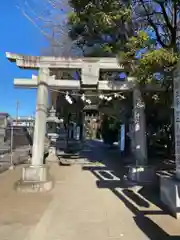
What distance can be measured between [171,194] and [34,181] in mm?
4359

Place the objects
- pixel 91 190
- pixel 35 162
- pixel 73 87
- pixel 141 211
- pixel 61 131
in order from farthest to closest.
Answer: pixel 61 131, pixel 73 87, pixel 35 162, pixel 91 190, pixel 141 211

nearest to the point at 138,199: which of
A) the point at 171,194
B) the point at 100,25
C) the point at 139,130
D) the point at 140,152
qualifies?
the point at 171,194

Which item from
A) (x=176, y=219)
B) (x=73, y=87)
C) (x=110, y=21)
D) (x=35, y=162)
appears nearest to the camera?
(x=176, y=219)

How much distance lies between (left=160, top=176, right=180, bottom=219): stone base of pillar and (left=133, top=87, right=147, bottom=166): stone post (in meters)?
2.55

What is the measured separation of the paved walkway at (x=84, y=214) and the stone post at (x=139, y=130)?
1.06 m

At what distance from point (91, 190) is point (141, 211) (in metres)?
2.51

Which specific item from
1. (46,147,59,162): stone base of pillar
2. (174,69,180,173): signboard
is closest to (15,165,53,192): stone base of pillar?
(174,69,180,173): signboard

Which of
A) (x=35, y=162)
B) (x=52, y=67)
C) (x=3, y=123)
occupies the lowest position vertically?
(x=35, y=162)

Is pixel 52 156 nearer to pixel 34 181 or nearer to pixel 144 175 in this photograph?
pixel 34 181

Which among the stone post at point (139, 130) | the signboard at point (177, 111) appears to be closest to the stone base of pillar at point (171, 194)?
the signboard at point (177, 111)

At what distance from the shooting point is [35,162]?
8797 millimetres

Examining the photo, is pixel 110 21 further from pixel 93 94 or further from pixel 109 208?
pixel 109 208

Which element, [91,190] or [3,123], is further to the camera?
[3,123]

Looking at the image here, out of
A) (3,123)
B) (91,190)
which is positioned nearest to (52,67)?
(91,190)
